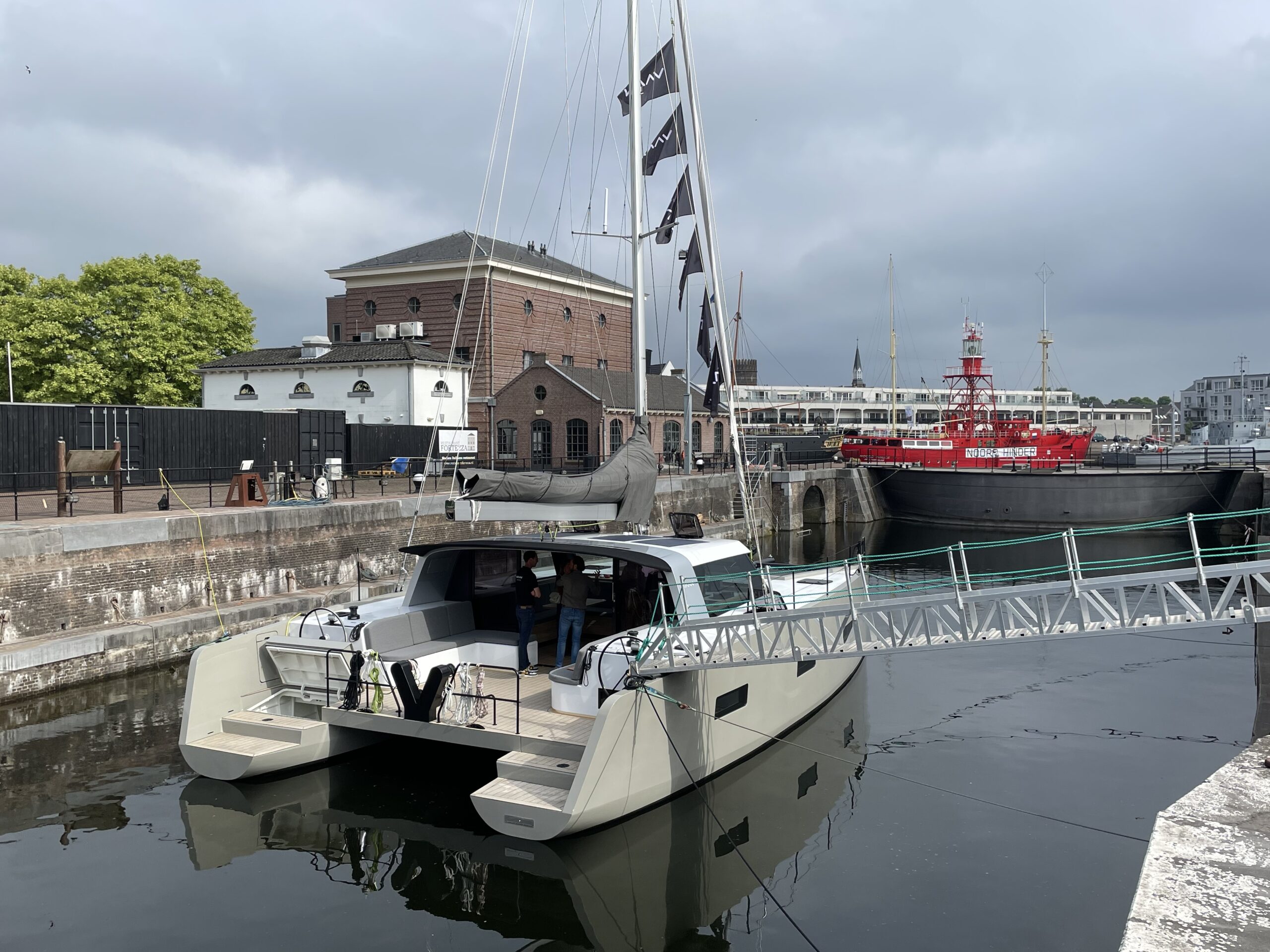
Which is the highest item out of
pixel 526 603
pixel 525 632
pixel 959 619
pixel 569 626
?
pixel 959 619

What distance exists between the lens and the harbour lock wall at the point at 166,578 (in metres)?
14.0

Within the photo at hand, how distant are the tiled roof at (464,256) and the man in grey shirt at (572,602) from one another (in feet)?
111

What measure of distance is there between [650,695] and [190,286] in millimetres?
44421

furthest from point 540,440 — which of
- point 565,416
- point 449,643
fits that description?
point 449,643

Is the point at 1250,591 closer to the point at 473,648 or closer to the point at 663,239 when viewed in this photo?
the point at 473,648

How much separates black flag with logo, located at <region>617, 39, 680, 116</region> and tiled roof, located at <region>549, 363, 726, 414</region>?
23.8 metres

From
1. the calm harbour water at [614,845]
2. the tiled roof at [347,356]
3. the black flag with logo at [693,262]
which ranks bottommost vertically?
the calm harbour water at [614,845]

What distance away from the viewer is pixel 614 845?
29.2 feet

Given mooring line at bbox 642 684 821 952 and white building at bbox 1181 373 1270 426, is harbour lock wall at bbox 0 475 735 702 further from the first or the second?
white building at bbox 1181 373 1270 426

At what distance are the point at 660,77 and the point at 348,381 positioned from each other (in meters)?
27.0

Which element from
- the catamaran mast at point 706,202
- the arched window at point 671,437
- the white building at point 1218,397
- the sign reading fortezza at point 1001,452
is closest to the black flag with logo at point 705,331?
the catamaran mast at point 706,202

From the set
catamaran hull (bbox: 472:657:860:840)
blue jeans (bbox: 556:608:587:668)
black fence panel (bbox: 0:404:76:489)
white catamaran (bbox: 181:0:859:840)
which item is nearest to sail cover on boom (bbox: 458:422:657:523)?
white catamaran (bbox: 181:0:859:840)

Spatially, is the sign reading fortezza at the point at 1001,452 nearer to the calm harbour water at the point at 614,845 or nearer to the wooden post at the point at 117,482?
the calm harbour water at the point at 614,845

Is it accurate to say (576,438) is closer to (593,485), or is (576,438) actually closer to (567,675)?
(593,485)
